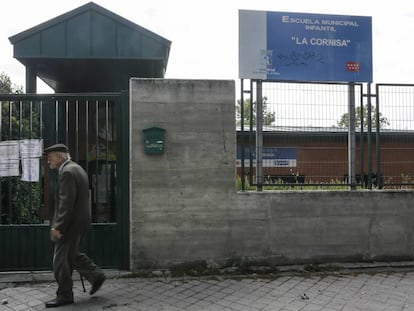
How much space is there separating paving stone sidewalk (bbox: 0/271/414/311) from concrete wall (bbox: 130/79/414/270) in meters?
0.52

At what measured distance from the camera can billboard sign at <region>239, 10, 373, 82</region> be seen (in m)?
6.21

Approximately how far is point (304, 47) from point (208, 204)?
288cm

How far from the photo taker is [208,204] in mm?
5941

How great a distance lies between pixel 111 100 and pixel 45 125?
1.03 meters

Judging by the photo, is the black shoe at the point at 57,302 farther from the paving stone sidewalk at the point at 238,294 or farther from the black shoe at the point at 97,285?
the black shoe at the point at 97,285

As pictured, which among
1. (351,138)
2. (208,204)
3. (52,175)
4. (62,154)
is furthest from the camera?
(351,138)

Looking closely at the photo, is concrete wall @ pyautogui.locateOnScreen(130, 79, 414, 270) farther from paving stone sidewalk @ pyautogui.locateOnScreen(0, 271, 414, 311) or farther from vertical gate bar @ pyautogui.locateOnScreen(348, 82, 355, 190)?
paving stone sidewalk @ pyautogui.locateOnScreen(0, 271, 414, 311)

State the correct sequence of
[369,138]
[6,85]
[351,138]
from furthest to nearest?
[6,85] → [369,138] → [351,138]

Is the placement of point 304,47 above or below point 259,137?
above

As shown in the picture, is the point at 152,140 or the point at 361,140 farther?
the point at 361,140

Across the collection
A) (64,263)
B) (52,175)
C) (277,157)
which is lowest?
(64,263)

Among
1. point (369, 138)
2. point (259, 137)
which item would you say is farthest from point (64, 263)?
point (369, 138)

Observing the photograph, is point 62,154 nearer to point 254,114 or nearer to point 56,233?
point 56,233

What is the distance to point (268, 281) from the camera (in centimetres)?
546
